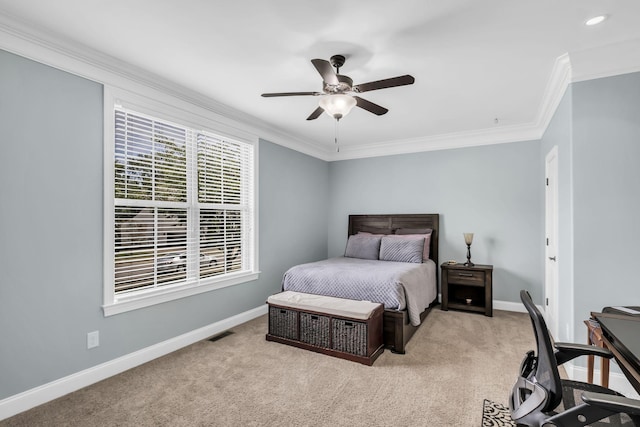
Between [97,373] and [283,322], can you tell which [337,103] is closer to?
[283,322]

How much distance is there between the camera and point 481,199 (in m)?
4.87

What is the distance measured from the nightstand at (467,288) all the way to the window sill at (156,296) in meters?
2.92

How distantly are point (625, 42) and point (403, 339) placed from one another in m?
2.95

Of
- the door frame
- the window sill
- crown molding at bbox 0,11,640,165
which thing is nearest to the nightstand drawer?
the door frame

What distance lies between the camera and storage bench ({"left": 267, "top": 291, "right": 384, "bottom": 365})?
3.01 meters

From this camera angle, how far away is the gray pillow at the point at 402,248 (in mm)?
4539

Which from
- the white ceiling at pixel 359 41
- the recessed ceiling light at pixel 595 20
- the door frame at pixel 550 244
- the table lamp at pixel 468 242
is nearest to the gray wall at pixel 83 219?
the white ceiling at pixel 359 41

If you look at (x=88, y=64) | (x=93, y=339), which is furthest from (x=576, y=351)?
(x=88, y=64)

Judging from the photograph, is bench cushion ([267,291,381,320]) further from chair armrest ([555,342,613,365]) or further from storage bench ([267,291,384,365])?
chair armrest ([555,342,613,365])

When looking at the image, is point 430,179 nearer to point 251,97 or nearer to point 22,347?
point 251,97

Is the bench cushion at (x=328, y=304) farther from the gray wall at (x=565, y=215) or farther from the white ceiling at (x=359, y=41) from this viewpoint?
the white ceiling at (x=359, y=41)

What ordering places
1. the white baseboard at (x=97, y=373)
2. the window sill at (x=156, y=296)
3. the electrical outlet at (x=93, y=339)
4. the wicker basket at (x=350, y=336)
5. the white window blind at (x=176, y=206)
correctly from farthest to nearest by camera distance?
the wicker basket at (x=350, y=336), the white window blind at (x=176, y=206), the window sill at (x=156, y=296), the electrical outlet at (x=93, y=339), the white baseboard at (x=97, y=373)

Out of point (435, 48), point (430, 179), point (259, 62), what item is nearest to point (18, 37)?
point (259, 62)

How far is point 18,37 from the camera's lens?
7.25ft
